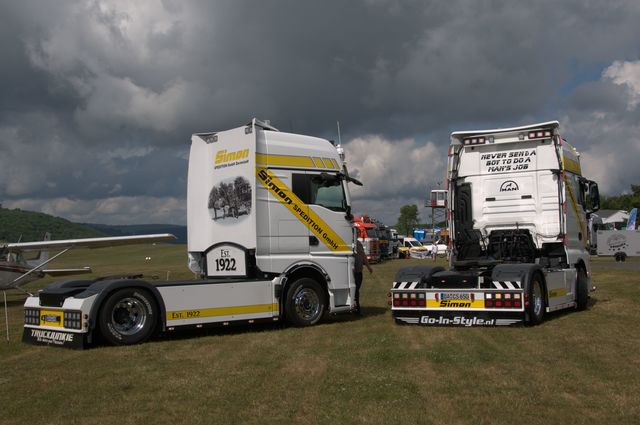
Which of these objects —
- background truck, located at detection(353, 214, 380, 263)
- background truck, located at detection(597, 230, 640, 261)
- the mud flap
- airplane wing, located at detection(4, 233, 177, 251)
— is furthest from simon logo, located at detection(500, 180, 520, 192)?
background truck, located at detection(597, 230, 640, 261)

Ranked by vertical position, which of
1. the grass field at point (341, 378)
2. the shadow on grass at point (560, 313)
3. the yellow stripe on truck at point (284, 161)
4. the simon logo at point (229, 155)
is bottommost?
the shadow on grass at point (560, 313)

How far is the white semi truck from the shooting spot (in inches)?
405

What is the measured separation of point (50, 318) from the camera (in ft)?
33.8

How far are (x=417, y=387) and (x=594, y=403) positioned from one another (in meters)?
1.70

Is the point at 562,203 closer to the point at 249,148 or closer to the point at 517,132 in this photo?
the point at 517,132

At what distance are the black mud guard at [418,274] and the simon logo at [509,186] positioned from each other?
252 cm

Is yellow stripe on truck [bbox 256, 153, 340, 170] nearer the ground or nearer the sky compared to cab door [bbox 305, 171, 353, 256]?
nearer the sky

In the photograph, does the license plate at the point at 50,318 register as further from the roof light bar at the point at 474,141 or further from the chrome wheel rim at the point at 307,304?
the roof light bar at the point at 474,141

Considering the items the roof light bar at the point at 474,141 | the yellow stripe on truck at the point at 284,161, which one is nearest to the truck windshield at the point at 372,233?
the roof light bar at the point at 474,141

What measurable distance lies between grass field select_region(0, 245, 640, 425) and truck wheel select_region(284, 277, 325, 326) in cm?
43

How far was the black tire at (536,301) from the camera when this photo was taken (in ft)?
36.2

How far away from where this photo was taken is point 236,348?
9.77m

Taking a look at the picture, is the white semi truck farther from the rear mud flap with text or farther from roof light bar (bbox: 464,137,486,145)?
roof light bar (bbox: 464,137,486,145)

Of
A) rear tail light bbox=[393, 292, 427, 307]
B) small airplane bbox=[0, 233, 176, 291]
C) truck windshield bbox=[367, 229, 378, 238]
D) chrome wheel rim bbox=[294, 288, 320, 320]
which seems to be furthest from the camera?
truck windshield bbox=[367, 229, 378, 238]
